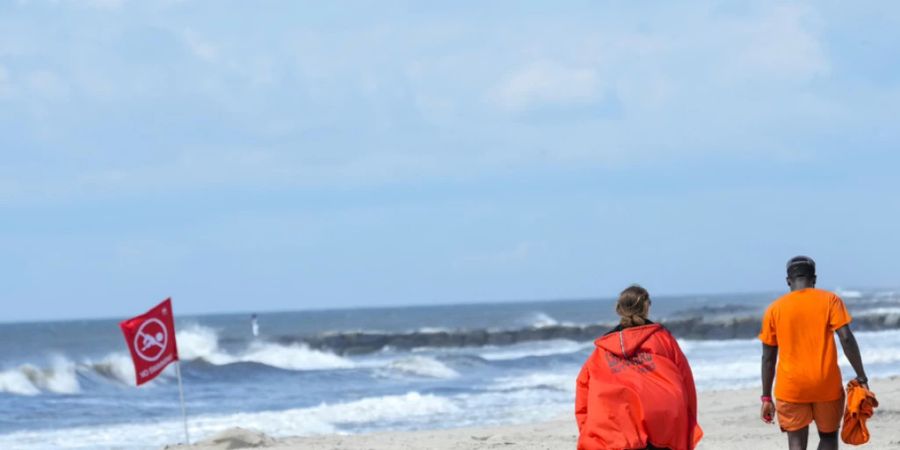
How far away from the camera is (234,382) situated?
26219 millimetres

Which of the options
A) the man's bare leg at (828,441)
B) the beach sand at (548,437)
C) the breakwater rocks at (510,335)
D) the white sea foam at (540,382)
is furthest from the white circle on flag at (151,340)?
the breakwater rocks at (510,335)

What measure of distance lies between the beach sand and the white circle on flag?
1.01m

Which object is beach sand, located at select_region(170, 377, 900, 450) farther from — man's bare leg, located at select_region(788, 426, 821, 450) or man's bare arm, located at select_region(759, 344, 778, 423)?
man's bare arm, located at select_region(759, 344, 778, 423)

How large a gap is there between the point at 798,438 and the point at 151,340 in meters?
7.11

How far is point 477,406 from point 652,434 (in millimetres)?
13153

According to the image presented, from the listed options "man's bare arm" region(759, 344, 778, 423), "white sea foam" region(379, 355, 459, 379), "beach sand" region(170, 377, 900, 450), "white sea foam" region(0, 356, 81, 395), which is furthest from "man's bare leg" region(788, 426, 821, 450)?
"white sea foam" region(0, 356, 81, 395)

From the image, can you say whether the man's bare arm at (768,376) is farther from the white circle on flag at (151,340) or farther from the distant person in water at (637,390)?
the white circle on flag at (151,340)

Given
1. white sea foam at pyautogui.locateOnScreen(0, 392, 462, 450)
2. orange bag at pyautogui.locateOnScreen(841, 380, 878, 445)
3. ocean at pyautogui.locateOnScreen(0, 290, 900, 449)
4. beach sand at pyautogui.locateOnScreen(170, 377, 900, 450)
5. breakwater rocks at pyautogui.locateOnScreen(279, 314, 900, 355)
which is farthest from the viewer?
breakwater rocks at pyautogui.locateOnScreen(279, 314, 900, 355)

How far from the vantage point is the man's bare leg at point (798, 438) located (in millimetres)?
6488

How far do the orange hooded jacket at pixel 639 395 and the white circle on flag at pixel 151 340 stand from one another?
7.33 metres

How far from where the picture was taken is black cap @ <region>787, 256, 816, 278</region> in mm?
6301

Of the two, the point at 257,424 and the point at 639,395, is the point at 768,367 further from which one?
the point at 257,424

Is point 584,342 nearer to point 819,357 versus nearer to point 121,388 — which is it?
point 121,388

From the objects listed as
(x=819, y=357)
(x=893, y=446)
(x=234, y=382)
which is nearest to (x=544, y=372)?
(x=234, y=382)
